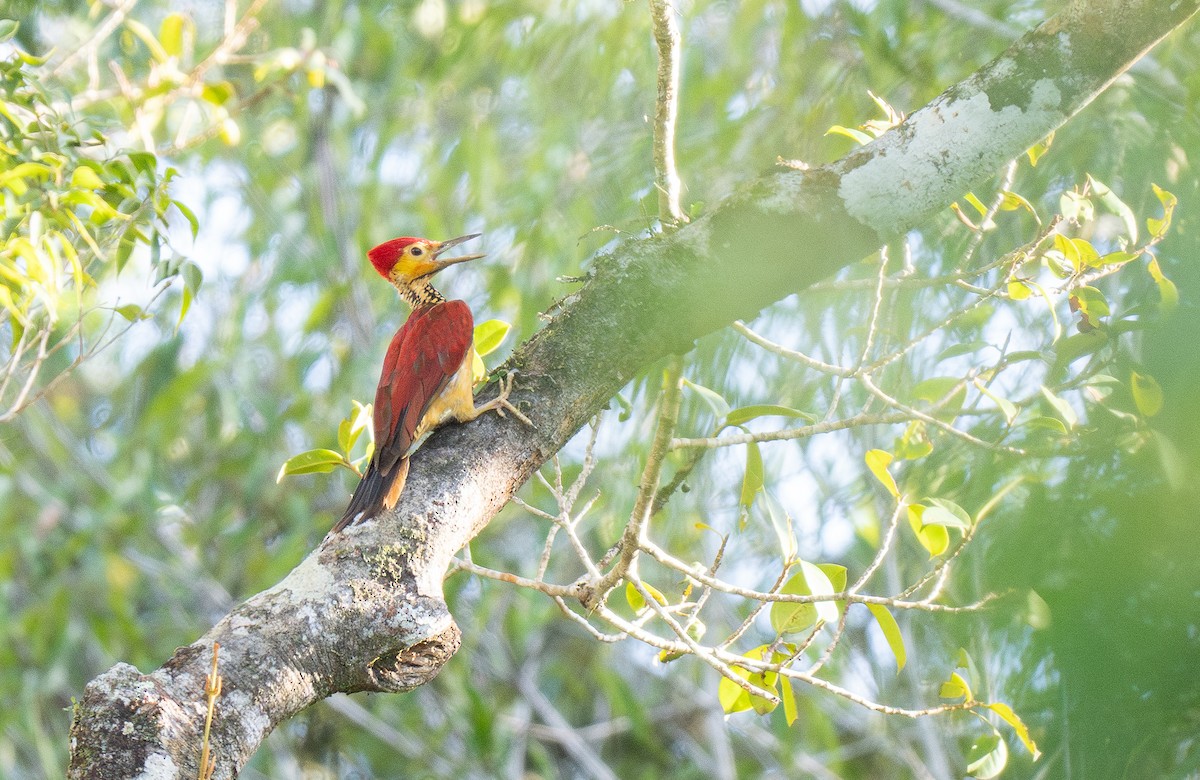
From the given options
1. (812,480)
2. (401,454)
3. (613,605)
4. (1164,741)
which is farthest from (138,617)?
(1164,741)

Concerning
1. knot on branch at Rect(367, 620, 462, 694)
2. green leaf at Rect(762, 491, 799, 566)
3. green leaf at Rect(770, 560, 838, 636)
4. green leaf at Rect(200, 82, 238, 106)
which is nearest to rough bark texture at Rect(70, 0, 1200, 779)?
knot on branch at Rect(367, 620, 462, 694)

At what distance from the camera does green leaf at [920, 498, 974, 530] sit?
1.49 metres

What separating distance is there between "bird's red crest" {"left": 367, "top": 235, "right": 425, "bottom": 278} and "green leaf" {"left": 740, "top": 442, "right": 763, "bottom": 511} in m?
1.86

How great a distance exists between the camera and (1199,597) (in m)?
0.78

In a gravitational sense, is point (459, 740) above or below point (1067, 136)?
below

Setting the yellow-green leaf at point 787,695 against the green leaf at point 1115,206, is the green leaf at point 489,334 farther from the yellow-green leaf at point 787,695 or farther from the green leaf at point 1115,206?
the green leaf at point 1115,206

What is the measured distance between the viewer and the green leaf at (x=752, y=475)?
1.81 meters

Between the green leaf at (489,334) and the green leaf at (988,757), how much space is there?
4.05ft

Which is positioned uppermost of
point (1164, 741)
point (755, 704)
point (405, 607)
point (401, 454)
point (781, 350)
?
point (401, 454)

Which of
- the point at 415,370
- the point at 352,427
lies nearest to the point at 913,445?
the point at 352,427

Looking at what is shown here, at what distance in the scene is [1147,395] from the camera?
2.78 feet

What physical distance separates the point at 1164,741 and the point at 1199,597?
0.17 meters

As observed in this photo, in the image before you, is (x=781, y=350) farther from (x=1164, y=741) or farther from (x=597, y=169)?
(x=597, y=169)

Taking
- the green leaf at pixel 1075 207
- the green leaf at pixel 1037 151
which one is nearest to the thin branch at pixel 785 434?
the green leaf at pixel 1075 207
